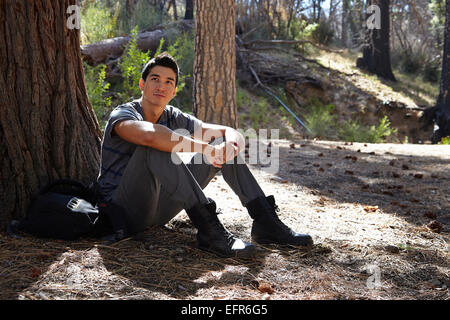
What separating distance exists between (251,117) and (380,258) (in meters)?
7.52

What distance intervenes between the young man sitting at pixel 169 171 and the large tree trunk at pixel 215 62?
2.86 m

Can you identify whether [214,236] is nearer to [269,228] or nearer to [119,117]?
[269,228]

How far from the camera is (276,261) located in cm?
257

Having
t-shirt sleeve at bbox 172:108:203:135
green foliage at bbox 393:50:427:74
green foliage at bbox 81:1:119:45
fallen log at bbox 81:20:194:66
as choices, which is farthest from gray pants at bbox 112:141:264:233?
green foliage at bbox 393:50:427:74

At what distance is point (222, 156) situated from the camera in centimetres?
280

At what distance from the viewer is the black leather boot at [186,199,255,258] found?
2521 millimetres

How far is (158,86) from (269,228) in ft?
3.96

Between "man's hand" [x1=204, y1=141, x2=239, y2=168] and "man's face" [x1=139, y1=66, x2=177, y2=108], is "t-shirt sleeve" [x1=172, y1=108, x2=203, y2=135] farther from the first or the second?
"man's hand" [x1=204, y1=141, x2=239, y2=168]

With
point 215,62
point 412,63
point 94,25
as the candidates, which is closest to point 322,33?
point 412,63

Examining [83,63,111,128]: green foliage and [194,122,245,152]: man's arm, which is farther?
[83,63,111,128]: green foliage

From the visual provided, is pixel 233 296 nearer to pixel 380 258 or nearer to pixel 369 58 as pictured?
pixel 380 258

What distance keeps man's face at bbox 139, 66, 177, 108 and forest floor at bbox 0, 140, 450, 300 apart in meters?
0.91

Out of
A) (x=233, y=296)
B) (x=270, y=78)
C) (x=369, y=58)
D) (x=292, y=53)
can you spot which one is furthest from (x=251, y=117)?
(x=233, y=296)

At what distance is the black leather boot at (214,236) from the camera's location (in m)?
2.52
